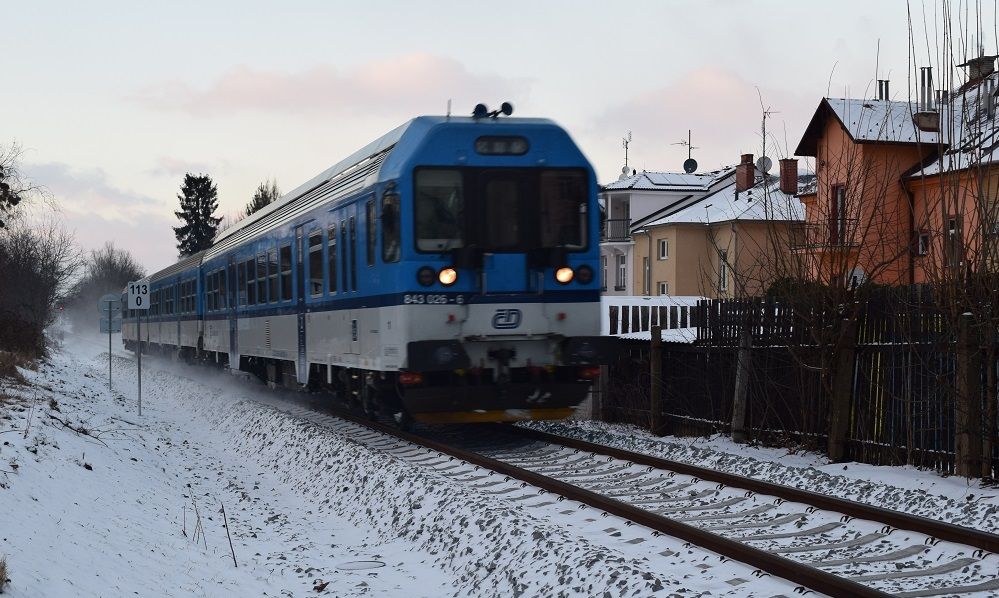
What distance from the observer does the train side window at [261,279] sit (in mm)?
18250

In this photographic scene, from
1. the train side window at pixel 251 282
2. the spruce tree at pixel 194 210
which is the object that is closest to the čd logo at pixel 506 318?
the train side window at pixel 251 282

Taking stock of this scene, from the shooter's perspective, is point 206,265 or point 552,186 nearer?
point 552,186

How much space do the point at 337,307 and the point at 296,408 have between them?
5860 millimetres

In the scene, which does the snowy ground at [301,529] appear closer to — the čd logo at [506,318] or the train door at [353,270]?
the train door at [353,270]

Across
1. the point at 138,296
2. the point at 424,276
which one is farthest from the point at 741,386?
the point at 138,296

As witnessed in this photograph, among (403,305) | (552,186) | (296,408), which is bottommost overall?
(296,408)

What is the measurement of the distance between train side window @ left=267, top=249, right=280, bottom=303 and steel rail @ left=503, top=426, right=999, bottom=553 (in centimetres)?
788

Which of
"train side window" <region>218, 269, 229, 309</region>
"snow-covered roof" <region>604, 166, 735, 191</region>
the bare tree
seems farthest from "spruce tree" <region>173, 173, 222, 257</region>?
"train side window" <region>218, 269, 229, 309</region>

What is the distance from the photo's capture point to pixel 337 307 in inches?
538

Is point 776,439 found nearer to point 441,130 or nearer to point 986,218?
point 986,218

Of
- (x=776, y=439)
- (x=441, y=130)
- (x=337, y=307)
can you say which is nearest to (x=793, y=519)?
(x=776, y=439)

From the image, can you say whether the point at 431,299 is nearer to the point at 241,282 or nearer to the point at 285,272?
the point at 285,272

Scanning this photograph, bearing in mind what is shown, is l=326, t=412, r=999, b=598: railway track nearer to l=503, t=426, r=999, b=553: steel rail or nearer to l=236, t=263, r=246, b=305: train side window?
l=503, t=426, r=999, b=553: steel rail

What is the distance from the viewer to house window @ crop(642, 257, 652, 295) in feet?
163
